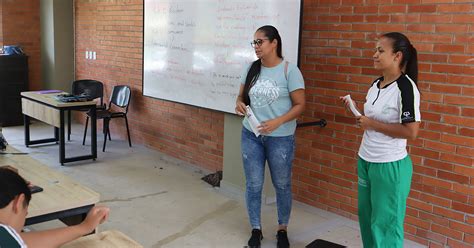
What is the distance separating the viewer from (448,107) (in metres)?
3.32

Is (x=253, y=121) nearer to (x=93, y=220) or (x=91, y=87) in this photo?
(x=93, y=220)

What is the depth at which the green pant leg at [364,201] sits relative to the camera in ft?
8.89

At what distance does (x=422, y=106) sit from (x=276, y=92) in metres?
1.05

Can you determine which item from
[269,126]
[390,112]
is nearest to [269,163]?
[269,126]

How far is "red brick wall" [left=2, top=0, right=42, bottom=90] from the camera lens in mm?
7863

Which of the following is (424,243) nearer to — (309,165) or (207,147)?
A: (309,165)

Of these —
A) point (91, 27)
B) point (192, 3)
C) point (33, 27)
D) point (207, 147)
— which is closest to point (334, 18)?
point (192, 3)

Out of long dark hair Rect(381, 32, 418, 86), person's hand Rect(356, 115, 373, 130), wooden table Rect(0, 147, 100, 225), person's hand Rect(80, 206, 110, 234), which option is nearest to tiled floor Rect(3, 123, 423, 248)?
wooden table Rect(0, 147, 100, 225)

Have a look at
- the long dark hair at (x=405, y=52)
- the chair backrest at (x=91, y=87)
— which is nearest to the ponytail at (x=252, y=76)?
the long dark hair at (x=405, y=52)

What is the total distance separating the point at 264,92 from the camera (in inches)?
130

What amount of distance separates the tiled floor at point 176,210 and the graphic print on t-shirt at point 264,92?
1.05 m

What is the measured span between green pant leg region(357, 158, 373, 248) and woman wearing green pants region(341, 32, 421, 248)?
0.16 feet

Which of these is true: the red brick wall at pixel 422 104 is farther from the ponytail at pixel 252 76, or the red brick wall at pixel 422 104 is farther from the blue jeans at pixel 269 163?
the ponytail at pixel 252 76

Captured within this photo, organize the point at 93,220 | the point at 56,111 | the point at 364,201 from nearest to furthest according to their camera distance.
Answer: the point at 93,220, the point at 364,201, the point at 56,111
